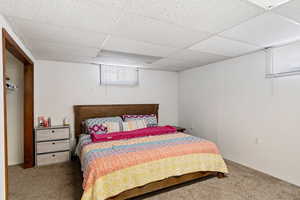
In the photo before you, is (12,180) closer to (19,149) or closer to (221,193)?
(19,149)

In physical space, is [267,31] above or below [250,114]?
above

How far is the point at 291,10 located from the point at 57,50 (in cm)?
326

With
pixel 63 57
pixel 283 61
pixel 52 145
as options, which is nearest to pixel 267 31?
pixel 283 61

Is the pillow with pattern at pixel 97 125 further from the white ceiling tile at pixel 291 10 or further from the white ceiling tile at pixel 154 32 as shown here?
the white ceiling tile at pixel 291 10

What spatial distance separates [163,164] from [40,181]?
2.03m

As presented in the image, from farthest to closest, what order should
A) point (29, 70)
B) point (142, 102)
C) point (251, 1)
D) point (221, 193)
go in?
point (142, 102) → point (29, 70) → point (221, 193) → point (251, 1)

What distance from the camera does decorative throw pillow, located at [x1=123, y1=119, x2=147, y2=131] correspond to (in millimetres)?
3432

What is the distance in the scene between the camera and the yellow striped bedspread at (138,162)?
1.85 metres

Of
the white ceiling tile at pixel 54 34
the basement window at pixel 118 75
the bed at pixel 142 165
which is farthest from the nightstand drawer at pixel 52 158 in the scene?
the white ceiling tile at pixel 54 34

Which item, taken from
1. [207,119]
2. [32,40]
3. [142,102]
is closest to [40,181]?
[32,40]

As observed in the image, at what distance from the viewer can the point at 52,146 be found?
3.16m

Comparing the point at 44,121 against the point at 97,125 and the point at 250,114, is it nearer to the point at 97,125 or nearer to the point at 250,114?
the point at 97,125

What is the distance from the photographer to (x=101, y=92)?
3865 mm

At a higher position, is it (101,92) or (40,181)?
(101,92)
